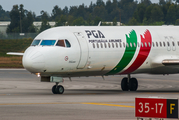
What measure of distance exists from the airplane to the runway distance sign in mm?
12681

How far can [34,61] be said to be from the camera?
24.8 m

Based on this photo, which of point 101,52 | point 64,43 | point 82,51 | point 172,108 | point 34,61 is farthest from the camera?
point 101,52

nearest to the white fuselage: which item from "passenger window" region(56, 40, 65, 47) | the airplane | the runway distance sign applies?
the airplane

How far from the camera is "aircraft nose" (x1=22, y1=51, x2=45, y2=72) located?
2480 centimetres

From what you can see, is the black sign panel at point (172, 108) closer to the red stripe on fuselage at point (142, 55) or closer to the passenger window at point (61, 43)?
the passenger window at point (61, 43)

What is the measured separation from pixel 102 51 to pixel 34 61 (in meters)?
4.54

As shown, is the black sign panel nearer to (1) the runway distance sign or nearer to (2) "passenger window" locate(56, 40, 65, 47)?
(1) the runway distance sign

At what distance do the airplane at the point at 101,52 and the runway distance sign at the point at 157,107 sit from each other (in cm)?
1268

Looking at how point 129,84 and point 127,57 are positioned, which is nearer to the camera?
point 127,57

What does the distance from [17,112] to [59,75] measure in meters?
8.10

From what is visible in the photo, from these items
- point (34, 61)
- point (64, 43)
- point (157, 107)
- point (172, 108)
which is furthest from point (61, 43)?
point (172, 108)

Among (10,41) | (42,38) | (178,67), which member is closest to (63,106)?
(42,38)

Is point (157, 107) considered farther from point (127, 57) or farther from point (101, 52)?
point (127, 57)

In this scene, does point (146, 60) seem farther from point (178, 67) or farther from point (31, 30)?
point (31, 30)
